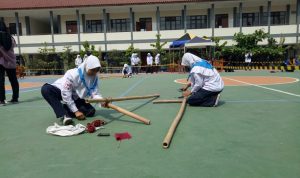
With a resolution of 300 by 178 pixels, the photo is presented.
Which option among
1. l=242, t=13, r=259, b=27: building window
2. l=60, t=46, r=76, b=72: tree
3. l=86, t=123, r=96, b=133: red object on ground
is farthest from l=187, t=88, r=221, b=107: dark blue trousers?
l=242, t=13, r=259, b=27: building window

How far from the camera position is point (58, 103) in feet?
15.1

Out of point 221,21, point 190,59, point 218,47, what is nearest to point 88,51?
point 218,47

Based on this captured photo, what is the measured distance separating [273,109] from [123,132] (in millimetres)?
3051

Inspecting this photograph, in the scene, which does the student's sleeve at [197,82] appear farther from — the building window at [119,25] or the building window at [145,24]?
the building window at [119,25]

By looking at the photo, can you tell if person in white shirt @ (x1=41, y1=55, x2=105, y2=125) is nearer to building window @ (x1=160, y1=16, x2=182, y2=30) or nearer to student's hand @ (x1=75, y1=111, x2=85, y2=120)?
student's hand @ (x1=75, y1=111, x2=85, y2=120)

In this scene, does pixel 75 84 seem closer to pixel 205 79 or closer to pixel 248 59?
pixel 205 79

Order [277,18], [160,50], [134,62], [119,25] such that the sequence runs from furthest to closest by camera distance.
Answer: [119,25] < [277,18] < [160,50] < [134,62]

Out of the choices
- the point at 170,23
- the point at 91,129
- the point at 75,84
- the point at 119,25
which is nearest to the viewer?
the point at 91,129

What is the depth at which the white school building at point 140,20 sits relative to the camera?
26047mm

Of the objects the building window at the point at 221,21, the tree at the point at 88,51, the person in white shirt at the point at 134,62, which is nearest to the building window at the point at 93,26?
the tree at the point at 88,51

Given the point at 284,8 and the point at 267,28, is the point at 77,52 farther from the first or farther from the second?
the point at 284,8

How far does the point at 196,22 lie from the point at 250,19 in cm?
544

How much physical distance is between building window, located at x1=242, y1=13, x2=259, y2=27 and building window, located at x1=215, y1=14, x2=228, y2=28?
184cm

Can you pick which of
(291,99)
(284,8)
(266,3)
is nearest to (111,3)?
(266,3)
